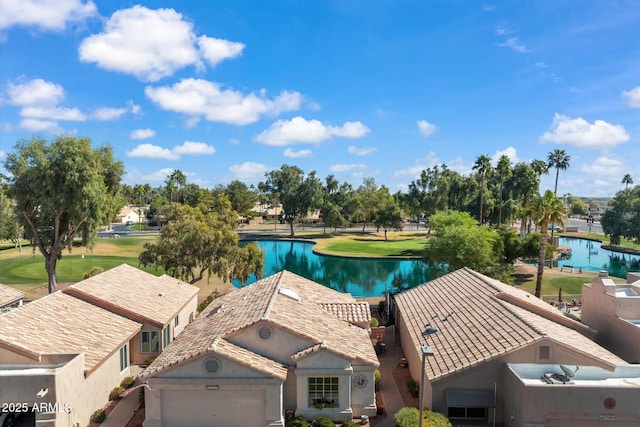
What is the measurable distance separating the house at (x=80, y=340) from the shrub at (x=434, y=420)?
13.4 meters

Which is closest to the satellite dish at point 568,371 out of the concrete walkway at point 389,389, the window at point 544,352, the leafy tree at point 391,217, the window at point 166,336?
the window at point 544,352

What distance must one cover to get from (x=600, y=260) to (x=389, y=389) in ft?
211

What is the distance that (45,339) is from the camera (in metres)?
18.5

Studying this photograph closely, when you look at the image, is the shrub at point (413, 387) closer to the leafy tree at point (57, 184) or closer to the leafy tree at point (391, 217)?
the leafy tree at point (57, 184)

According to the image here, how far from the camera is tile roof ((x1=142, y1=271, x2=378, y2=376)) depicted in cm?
1811

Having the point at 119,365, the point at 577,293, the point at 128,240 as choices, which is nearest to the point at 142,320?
the point at 119,365

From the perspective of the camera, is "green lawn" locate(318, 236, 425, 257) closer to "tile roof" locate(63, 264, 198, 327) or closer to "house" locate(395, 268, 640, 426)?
"tile roof" locate(63, 264, 198, 327)

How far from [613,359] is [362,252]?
5266 centimetres

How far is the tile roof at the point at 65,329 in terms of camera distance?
17.7 m

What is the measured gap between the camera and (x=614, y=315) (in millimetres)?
22953

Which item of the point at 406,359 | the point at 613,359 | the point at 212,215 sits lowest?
the point at 406,359

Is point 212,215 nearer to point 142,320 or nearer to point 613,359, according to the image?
point 142,320

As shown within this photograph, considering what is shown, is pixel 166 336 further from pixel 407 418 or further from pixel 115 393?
pixel 407 418

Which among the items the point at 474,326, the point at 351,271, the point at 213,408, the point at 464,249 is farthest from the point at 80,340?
the point at 351,271
